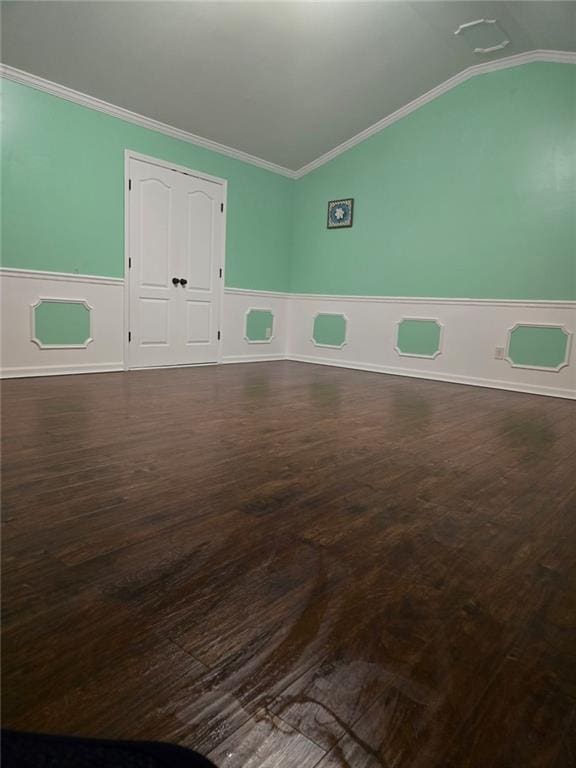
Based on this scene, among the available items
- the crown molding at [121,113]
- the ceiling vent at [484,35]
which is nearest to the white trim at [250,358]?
the crown molding at [121,113]

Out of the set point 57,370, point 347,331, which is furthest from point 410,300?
point 57,370

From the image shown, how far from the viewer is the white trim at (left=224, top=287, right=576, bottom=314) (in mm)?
4340

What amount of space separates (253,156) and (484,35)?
8.86ft

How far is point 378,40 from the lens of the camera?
4.04 m

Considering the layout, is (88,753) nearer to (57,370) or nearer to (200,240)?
(57,370)

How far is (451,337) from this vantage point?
197 inches

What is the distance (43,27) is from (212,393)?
9.73 ft

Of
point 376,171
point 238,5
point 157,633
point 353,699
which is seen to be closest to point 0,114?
point 238,5

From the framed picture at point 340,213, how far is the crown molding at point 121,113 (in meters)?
0.92

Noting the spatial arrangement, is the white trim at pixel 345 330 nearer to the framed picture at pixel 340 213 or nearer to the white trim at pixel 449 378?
the white trim at pixel 449 378

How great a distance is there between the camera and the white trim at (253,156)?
3.86m

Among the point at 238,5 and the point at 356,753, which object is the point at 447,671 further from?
the point at 238,5

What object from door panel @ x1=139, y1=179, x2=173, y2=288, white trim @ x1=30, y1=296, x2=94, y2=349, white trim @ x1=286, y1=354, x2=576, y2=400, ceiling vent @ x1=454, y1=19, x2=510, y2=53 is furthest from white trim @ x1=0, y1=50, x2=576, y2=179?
white trim @ x1=286, y1=354, x2=576, y2=400

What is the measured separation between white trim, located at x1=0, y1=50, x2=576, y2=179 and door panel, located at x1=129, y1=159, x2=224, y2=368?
38 centimetres
